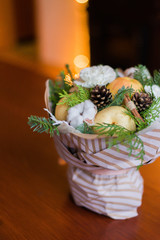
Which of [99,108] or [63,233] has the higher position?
[99,108]

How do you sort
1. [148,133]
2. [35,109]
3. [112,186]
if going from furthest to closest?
[35,109] < [112,186] < [148,133]

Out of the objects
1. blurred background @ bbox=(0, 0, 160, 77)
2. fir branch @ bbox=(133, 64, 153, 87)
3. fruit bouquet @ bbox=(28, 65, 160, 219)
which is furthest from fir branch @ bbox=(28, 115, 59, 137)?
blurred background @ bbox=(0, 0, 160, 77)

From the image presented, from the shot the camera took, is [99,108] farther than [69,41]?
No

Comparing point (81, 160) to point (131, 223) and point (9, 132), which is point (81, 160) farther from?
point (9, 132)

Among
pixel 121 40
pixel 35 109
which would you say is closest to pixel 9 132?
pixel 35 109

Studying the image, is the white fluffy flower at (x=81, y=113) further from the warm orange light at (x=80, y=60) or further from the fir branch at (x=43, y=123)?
the warm orange light at (x=80, y=60)

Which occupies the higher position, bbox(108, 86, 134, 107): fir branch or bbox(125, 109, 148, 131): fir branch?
bbox(108, 86, 134, 107): fir branch

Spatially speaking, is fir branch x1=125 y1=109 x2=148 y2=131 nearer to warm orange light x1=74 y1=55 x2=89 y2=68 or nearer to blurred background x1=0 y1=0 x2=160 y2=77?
blurred background x1=0 y1=0 x2=160 y2=77

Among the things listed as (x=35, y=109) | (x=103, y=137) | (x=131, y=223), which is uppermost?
(x=103, y=137)
